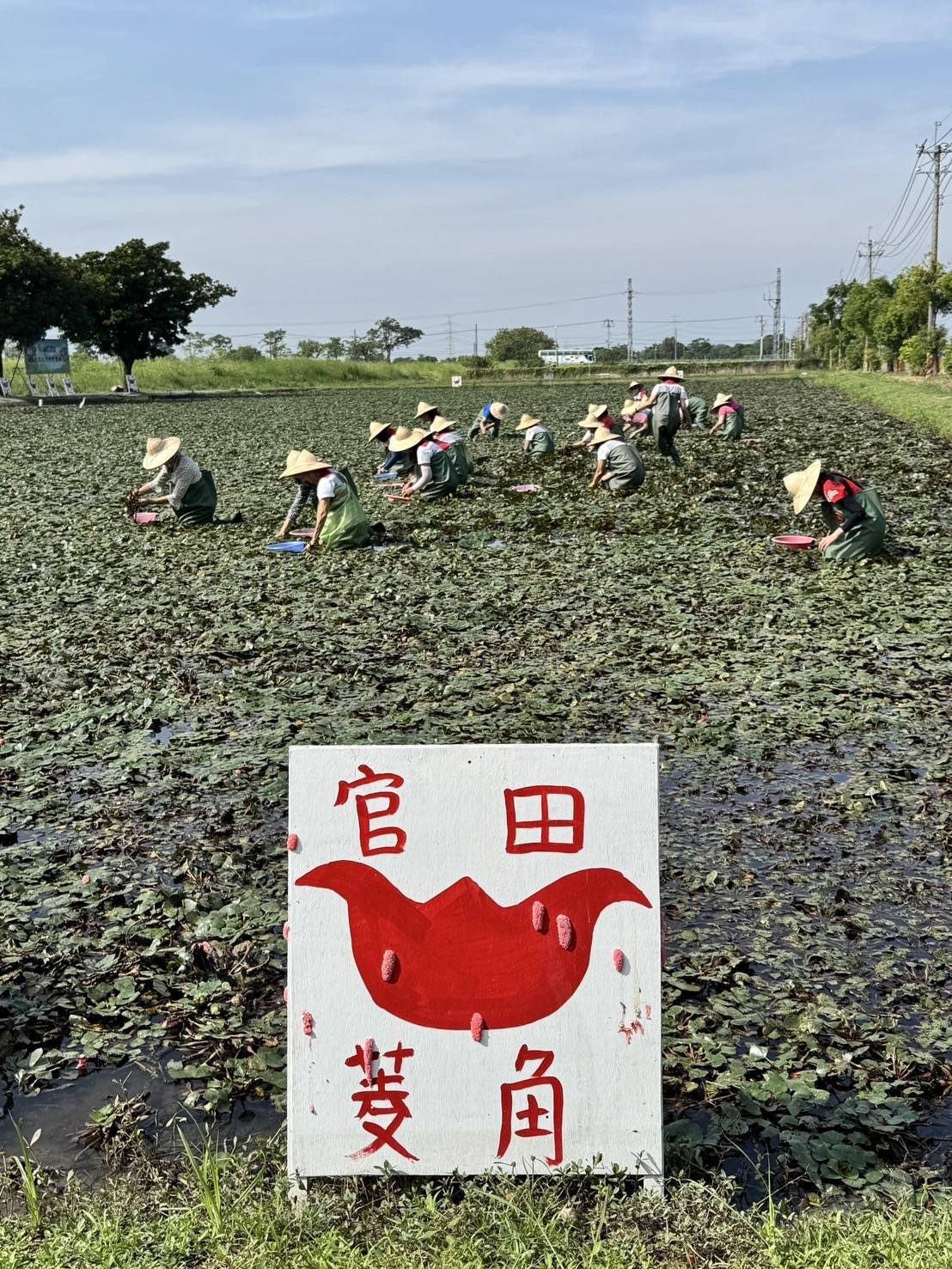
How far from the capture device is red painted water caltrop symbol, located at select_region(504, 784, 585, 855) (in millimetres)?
2875

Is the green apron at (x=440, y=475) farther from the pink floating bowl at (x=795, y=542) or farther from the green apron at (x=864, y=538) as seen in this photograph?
the green apron at (x=864, y=538)

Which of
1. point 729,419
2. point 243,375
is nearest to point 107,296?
point 243,375

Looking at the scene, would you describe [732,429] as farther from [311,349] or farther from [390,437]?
[311,349]

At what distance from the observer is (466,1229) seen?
279 centimetres

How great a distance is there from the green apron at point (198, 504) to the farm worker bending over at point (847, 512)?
678cm

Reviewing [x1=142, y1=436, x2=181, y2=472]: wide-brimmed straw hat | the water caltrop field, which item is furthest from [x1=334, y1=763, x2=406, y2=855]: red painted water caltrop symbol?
[x1=142, y1=436, x2=181, y2=472]: wide-brimmed straw hat

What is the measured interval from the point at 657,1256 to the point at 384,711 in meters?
4.43

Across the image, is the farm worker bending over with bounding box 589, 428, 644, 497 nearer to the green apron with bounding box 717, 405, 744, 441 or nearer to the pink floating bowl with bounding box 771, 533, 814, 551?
the pink floating bowl with bounding box 771, 533, 814, 551

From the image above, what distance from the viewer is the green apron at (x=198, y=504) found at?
13.9 meters

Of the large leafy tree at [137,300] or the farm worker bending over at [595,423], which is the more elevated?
the large leafy tree at [137,300]

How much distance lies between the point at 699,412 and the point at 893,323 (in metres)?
35.8

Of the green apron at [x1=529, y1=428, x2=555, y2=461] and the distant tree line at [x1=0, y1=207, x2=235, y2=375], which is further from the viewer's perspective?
the distant tree line at [x1=0, y1=207, x2=235, y2=375]

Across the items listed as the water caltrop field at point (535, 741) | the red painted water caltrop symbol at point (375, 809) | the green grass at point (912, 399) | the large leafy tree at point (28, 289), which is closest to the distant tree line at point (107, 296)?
the large leafy tree at point (28, 289)

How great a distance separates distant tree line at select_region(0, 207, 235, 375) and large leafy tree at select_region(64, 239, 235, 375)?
4cm
